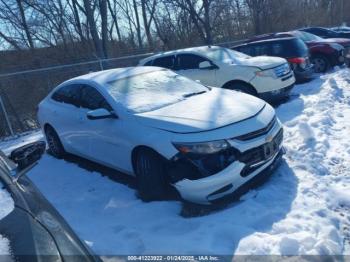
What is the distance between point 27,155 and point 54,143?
4.03 meters

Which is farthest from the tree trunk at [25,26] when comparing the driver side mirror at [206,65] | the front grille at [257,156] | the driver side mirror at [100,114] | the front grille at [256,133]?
the front grille at [257,156]

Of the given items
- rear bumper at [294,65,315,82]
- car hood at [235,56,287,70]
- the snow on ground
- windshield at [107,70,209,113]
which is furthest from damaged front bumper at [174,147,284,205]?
rear bumper at [294,65,315,82]

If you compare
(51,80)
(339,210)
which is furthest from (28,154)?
(51,80)

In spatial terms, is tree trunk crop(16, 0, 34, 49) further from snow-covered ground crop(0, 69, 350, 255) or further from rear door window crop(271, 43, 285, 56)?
snow-covered ground crop(0, 69, 350, 255)

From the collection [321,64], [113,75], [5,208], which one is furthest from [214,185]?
[321,64]

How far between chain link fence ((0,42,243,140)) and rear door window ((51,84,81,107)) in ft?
14.7

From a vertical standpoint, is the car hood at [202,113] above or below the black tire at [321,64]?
above

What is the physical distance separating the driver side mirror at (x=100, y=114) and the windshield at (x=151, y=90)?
22cm

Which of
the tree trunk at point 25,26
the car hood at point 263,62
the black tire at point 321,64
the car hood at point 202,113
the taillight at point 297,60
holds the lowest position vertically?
the black tire at point 321,64

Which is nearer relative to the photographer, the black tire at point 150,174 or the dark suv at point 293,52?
the black tire at point 150,174

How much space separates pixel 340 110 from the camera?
7059mm

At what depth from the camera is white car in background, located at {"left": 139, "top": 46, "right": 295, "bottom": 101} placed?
799 centimetres

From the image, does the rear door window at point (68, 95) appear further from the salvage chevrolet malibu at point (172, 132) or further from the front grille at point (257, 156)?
the front grille at point (257, 156)

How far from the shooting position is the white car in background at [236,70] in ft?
26.2
